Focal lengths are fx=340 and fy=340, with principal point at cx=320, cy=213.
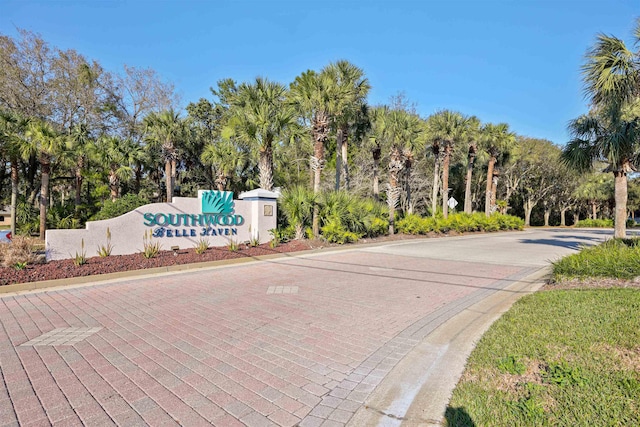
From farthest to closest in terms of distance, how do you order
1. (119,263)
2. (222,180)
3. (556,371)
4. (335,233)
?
(222,180)
(335,233)
(119,263)
(556,371)

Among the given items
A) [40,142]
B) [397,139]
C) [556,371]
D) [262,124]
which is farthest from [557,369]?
[40,142]

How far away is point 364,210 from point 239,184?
13816mm

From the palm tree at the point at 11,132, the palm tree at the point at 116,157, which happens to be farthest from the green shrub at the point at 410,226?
the palm tree at the point at 11,132

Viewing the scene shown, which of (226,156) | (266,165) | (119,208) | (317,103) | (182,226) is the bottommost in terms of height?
(182,226)

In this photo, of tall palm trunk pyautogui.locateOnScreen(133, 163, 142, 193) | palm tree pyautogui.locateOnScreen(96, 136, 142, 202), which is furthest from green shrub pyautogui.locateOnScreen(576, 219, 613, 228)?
palm tree pyautogui.locateOnScreen(96, 136, 142, 202)

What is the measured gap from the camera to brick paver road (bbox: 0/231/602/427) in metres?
2.93

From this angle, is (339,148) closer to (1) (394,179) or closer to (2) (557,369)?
(1) (394,179)

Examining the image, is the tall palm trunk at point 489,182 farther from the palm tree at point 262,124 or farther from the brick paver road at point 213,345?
the brick paver road at point 213,345

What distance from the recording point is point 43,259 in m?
9.66

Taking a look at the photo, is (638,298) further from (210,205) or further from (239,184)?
(239,184)

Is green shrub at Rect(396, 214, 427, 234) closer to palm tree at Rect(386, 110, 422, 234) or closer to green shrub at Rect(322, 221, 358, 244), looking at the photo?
palm tree at Rect(386, 110, 422, 234)

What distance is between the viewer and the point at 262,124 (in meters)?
16.0

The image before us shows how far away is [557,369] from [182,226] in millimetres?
11953

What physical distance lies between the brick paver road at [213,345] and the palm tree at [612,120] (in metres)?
6.91
